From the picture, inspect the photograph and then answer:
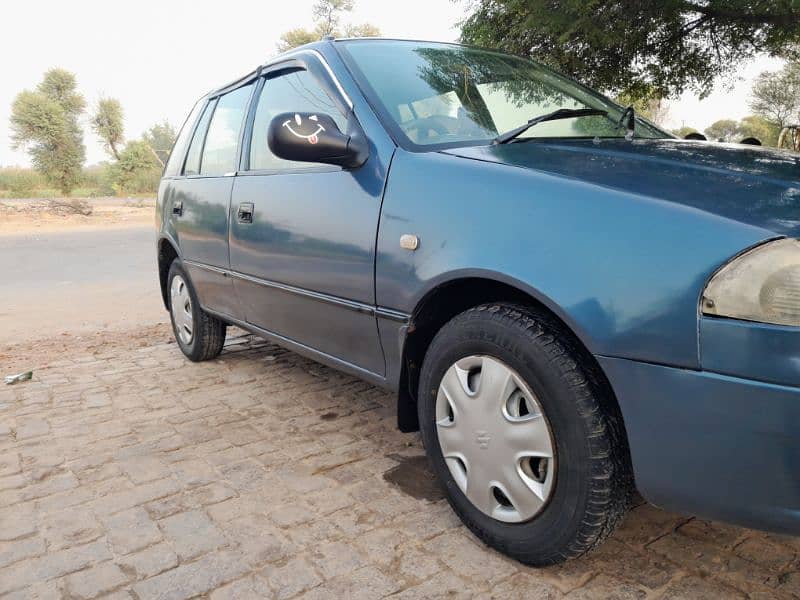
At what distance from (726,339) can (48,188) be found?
4870cm

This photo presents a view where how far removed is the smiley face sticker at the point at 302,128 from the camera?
7.35 feet

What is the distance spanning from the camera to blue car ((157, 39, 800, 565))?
1395 millimetres

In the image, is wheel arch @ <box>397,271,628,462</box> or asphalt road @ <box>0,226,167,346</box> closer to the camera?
wheel arch @ <box>397,271,628,462</box>

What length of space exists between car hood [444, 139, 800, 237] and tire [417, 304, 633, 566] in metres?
0.46

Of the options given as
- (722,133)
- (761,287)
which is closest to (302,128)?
(761,287)

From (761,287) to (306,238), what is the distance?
5.65 ft

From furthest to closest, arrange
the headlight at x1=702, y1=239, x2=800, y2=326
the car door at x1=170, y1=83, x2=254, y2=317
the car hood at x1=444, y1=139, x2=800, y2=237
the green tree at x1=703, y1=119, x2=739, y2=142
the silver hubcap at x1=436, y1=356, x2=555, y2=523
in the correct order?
the car door at x1=170, y1=83, x2=254, y2=317 → the green tree at x1=703, y1=119, x2=739, y2=142 → the silver hubcap at x1=436, y1=356, x2=555, y2=523 → the car hood at x1=444, y1=139, x2=800, y2=237 → the headlight at x1=702, y1=239, x2=800, y2=326

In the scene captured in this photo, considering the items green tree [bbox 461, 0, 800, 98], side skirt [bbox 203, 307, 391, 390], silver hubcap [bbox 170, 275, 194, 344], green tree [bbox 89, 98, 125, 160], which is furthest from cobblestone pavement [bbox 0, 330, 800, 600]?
green tree [bbox 89, 98, 125, 160]

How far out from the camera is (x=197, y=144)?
13.5ft

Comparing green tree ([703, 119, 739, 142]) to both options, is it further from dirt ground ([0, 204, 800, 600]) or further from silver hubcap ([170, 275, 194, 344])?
silver hubcap ([170, 275, 194, 344])

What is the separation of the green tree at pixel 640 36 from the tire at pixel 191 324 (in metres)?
4.24

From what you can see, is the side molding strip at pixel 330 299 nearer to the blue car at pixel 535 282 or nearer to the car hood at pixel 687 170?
the blue car at pixel 535 282

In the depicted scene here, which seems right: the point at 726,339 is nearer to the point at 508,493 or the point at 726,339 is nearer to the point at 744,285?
the point at 744,285

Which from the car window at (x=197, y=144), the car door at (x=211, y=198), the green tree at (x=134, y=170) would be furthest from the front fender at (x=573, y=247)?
the green tree at (x=134, y=170)
